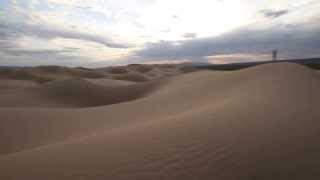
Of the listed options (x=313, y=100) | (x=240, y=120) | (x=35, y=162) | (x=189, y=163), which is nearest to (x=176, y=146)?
(x=189, y=163)

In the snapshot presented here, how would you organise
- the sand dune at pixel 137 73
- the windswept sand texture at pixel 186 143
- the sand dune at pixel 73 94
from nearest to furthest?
the windswept sand texture at pixel 186 143, the sand dune at pixel 73 94, the sand dune at pixel 137 73

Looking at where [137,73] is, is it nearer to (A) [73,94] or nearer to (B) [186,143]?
(A) [73,94]

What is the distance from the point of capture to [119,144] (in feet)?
6.20

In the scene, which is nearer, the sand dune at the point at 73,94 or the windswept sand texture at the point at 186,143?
the windswept sand texture at the point at 186,143

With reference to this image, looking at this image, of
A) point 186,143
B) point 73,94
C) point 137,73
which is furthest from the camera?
point 137,73

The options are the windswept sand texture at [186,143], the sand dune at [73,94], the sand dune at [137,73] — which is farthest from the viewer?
the sand dune at [137,73]

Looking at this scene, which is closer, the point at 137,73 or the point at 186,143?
the point at 186,143

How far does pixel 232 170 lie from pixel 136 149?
65 centimetres

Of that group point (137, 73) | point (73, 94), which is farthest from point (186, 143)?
point (137, 73)

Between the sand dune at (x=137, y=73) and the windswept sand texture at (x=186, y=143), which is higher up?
the sand dune at (x=137, y=73)

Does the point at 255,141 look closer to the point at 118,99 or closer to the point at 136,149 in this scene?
the point at 136,149

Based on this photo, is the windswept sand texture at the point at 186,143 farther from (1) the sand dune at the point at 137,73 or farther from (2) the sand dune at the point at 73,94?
(1) the sand dune at the point at 137,73

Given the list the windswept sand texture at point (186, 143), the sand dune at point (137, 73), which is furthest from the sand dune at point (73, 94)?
the sand dune at point (137, 73)

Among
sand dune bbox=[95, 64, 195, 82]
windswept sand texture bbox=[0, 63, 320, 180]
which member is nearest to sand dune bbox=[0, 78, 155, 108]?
windswept sand texture bbox=[0, 63, 320, 180]
